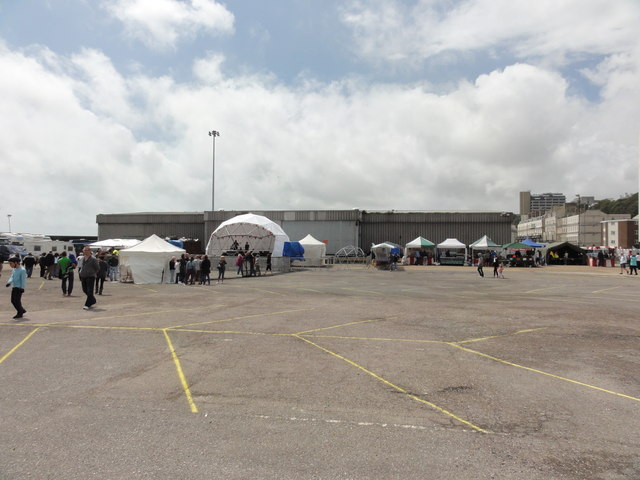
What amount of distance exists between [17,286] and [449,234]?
49.1 meters

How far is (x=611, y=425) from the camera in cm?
439

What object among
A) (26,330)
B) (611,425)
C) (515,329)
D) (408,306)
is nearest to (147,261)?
(26,330)

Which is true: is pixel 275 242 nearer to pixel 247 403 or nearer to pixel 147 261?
pixel 147 261

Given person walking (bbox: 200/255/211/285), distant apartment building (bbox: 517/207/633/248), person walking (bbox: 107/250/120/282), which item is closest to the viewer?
person walking (bbox: 200/255/211/285)

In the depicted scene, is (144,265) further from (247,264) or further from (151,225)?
(151,225)

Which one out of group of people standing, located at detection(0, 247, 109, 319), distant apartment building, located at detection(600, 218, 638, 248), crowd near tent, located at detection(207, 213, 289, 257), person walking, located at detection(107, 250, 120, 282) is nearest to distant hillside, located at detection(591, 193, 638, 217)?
distant apartment building, located at detection(600, 218, 638, 248)

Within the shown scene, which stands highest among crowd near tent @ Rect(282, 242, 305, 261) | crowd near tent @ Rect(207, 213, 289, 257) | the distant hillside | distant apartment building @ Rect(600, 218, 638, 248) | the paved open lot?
the distant hillside

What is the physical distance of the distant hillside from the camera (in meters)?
148

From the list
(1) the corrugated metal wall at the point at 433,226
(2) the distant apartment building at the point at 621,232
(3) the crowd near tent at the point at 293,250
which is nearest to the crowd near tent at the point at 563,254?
(1) the corrugated metal wall at the point at 433,226

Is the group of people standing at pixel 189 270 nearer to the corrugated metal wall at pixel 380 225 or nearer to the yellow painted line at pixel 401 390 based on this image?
the yellow painted line at pixel 401 390

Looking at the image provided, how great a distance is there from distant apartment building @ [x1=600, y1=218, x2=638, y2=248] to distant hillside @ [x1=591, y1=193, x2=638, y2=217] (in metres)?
48.1

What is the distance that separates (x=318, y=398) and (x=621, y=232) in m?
122

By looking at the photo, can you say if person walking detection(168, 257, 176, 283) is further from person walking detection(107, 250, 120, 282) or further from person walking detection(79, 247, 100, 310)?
person walking detection(79, 247, 100, 310)

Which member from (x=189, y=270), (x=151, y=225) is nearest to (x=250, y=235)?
(x=189, y=270)
